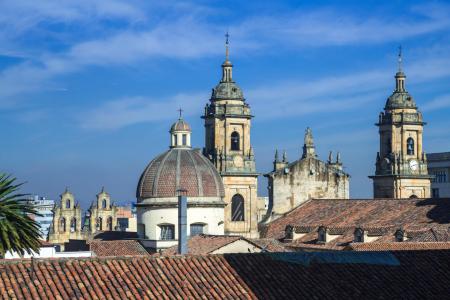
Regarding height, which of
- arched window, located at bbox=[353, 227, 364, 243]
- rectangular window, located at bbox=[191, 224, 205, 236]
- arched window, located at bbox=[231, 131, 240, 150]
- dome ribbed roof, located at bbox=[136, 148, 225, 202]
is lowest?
arched window, located at bbox=[353, 227, 364, 243]

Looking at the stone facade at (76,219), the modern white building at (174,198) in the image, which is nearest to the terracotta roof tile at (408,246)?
the modern white building at (174,198)

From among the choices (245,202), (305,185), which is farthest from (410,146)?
(245,202)

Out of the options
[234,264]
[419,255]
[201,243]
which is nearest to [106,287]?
[234,264]

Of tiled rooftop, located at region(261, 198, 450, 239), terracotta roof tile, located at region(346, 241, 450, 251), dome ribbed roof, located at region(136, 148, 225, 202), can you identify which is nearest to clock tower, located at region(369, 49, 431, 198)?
tiled rooftop, located at region(261, 198, 450, 239)

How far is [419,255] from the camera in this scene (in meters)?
31.3

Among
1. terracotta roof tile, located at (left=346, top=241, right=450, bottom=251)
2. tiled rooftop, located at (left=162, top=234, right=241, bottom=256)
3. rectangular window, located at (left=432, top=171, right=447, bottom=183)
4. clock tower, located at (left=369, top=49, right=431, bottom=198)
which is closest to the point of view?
terracotta roof tile, located at (left=346, top=241, right=450, bottom=251)

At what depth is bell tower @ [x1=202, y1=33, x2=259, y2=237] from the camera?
2820 inches

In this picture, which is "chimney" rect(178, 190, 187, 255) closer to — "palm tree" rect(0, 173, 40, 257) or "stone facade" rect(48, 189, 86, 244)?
"palm tree" rect(0, 173, 40, 257)

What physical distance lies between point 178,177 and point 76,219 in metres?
27.0

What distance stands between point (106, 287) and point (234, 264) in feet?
13.8

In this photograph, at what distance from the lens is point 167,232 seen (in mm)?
59844

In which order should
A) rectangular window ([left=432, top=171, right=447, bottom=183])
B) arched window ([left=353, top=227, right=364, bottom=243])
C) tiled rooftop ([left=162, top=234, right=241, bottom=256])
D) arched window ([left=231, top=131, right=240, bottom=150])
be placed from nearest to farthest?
tiled rooftop ([left=162, top=234, right=241, bottom=256]), arched window ([left=353, top=227, right=364, bottom=243]), arched window ([left=231, top=131, right=240, bottom=150]), rectangular window ([left=432, top=171, right=447, bottom=183])

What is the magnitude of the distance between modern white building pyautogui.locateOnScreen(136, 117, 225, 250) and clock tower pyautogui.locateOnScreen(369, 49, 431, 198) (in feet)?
66.9

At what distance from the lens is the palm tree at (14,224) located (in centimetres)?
3250
